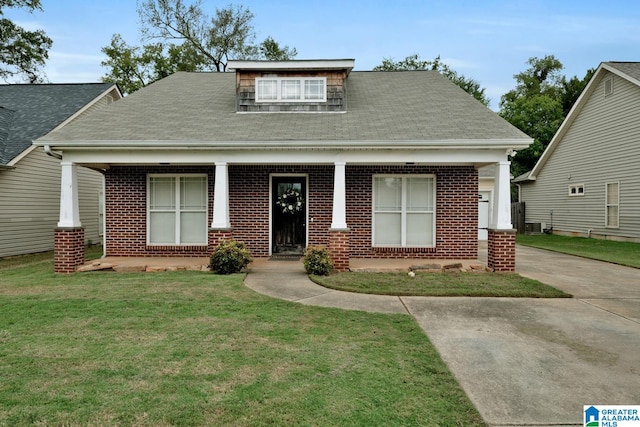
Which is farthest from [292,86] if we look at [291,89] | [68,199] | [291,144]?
[68,199]

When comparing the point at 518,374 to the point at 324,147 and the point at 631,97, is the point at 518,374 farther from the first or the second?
the point at 631,97

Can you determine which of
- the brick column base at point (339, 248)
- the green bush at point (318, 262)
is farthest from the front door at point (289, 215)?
the green bush at point (318, 262)

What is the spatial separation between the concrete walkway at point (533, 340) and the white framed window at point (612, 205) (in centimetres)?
880

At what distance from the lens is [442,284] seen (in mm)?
7727

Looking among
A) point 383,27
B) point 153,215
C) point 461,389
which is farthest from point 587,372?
point 383,27

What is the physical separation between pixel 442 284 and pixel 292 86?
7.05 m

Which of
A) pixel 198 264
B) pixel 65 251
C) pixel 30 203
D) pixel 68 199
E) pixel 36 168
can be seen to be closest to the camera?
pixel 65 251

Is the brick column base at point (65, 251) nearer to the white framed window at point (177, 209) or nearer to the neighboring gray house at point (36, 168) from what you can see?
the neighboring gray house at point (36, 168)

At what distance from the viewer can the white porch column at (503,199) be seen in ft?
29.2

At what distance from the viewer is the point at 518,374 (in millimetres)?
3785

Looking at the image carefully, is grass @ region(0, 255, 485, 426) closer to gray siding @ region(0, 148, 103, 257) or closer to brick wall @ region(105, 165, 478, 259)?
brick wall @ region(105, 165, 478, 259)

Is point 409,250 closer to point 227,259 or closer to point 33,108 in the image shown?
point 227,259

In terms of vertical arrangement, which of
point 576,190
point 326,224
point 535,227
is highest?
point 576,190

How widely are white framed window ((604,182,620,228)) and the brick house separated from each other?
30.1 feet
